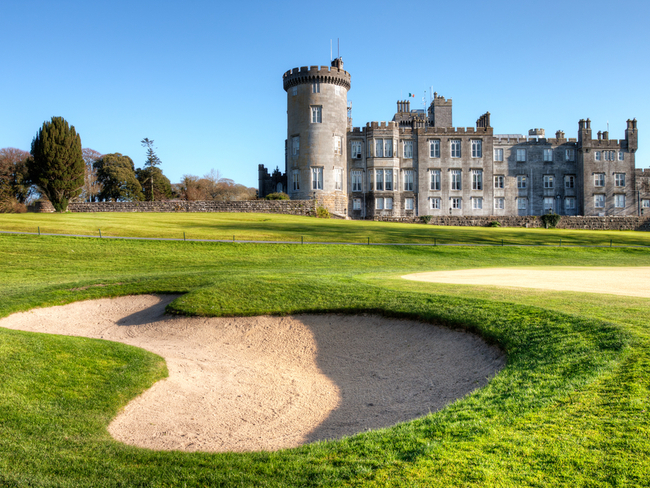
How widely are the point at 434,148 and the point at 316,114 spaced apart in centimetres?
1578

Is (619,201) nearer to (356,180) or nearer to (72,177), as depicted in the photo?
(356,180)

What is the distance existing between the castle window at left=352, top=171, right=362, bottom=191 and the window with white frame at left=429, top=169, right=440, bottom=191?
902cm

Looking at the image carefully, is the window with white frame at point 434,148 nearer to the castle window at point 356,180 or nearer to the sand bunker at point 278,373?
the castle window at point 356,180

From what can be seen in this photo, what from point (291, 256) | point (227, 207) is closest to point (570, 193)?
point (227, 207)

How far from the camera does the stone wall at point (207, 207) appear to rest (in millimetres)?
47031

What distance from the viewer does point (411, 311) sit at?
11008 mm

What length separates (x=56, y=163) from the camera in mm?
47844

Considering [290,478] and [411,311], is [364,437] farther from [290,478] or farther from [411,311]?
[411,311]

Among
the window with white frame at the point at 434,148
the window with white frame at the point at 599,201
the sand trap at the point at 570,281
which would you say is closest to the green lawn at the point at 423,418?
the sand trap at the point at 570,281

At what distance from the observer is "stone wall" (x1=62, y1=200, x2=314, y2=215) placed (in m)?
47.0

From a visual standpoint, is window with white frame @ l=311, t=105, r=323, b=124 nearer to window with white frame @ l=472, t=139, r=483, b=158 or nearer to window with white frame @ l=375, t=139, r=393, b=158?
window with white frame @ l=375, t=139, r=393, b=158

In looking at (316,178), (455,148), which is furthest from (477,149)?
(316,178)

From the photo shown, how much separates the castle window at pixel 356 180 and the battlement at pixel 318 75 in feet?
33.8

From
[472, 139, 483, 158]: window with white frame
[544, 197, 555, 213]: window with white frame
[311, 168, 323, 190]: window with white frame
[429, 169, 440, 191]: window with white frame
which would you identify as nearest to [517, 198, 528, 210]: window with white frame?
[544, 197, 555, 213]: window with white frame
